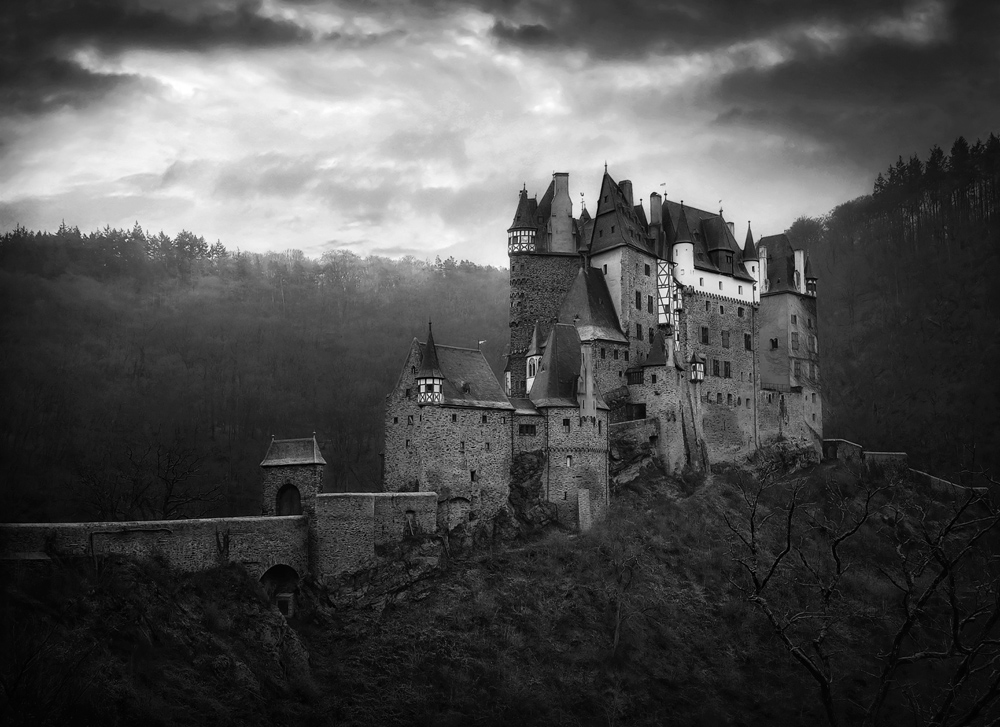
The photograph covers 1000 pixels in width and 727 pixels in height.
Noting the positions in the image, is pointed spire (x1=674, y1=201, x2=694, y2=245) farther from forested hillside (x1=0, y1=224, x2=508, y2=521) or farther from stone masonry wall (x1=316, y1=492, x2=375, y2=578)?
stone masonry wall (x1=316, y1=492, x2=375, y2=578)

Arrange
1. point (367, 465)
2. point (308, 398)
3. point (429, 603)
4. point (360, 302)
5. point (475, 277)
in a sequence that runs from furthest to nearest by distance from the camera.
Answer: point (475, 277) → point (360, 302) → point (308, 398) → point (367, 465) → point (429, 603)

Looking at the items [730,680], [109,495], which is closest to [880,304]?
[730,680]

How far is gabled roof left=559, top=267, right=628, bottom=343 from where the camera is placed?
181ft

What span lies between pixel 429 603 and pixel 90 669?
1413 centimetres

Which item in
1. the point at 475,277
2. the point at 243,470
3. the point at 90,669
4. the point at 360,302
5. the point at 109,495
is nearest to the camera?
the point at 90,669

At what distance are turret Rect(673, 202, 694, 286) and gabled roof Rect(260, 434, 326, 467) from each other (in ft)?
86.8

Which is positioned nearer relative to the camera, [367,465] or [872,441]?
[367,465]

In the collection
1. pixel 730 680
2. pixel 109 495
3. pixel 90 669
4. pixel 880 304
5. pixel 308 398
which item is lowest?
pixel 730 680

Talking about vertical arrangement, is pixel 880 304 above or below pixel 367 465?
above

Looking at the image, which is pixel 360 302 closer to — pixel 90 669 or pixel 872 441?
pixel 872 441

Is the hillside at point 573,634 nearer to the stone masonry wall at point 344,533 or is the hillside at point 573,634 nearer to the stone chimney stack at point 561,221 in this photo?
the stone masonry wall at point 344,533

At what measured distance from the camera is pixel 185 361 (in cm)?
7306

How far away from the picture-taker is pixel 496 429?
48.2 meters

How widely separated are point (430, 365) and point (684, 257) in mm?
21320
